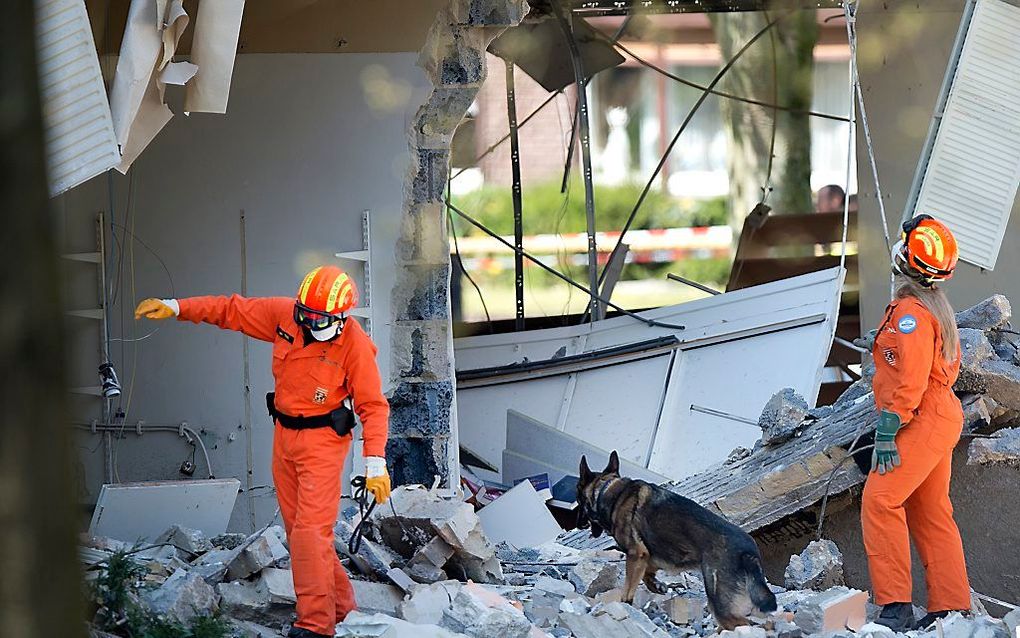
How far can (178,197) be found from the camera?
8.14 meters

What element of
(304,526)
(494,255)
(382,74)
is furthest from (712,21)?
(304,526)

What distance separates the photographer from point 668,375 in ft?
32.8

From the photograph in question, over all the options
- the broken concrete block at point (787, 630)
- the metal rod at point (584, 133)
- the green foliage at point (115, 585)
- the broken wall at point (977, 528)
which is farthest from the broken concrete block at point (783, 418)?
the metal rod at point (584, 133)

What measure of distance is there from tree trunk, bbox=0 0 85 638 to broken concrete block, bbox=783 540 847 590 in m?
4.94

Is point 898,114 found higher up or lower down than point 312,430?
higher up

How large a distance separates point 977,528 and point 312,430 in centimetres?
342

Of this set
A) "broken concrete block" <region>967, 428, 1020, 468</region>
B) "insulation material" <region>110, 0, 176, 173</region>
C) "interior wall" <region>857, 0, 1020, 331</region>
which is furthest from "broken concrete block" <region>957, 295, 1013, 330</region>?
"insulation material" <region>110, 0, 176, 173</region>

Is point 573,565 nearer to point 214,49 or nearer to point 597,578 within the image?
point 597,578

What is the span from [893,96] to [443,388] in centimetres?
523

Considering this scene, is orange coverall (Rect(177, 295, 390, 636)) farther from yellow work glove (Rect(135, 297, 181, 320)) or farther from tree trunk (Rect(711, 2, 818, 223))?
tree trunk (Rect(711, 2, 818, 223))

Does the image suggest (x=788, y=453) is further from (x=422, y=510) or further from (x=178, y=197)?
(x=178, y=197)

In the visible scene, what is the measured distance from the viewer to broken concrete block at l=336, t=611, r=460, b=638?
5.00m

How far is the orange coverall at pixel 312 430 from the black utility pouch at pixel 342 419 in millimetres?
26

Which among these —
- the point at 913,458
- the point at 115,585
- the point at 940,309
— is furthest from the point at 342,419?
the point at 940,309
